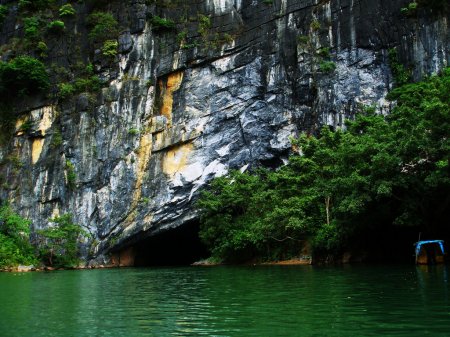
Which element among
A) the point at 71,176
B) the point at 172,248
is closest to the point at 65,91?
Answer: the point at 71,176

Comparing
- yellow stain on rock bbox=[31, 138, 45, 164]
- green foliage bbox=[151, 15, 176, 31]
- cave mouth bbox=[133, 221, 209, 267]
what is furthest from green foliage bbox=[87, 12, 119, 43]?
cave mouth bbox=[133, 221, 209, 267]

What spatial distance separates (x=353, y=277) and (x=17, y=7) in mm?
35893

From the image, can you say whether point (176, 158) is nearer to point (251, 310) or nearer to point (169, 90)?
point (169, 90)

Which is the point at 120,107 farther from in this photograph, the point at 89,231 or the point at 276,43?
the point at 276,43

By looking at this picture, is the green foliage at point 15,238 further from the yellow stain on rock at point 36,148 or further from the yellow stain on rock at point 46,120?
the yellow stain on rock at point 46,120

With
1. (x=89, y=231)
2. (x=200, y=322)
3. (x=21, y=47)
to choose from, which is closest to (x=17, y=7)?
(x=21, y=47)

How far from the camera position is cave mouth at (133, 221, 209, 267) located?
33.9 meters

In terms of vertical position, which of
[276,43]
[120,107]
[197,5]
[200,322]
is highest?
[197,5]

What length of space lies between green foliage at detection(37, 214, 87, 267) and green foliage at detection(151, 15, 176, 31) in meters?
13.8

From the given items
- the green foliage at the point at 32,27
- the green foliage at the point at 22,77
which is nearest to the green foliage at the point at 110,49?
the green foliage at the point at 22,77

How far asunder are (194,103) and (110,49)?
7643 millimetres

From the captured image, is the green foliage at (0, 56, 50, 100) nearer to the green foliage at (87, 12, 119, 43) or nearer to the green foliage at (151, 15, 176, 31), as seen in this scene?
the green foliage at (87, 12, 119, 43)

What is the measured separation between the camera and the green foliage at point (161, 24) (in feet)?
116

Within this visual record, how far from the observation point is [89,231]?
111ft
